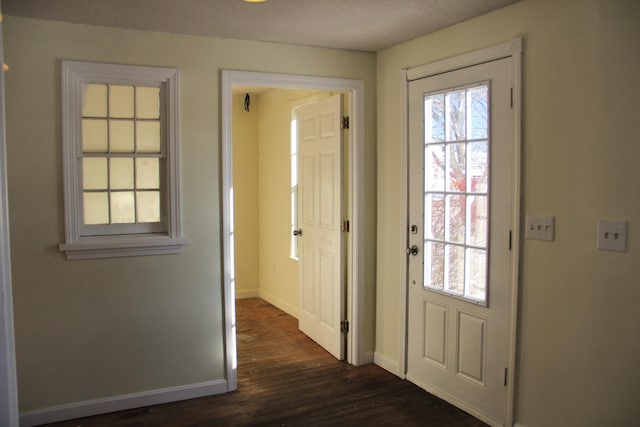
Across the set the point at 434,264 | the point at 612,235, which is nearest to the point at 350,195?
the point at 434,264

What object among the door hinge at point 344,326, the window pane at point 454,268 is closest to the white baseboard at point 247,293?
the door hinge at point 344,326

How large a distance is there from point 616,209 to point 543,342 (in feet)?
2.70

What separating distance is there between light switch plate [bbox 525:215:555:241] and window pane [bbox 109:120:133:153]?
2.50 m

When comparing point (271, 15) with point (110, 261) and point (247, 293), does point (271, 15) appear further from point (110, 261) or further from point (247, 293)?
point (247, 293)

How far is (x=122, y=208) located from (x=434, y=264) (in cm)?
211

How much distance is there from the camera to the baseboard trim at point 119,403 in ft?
10.3

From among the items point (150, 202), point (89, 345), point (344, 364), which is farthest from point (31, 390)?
point (344, 364)

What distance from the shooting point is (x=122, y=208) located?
3398mm

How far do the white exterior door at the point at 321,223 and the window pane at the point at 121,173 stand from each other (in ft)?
5.23

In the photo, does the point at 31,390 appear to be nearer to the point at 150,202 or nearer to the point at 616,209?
the point at 150,202

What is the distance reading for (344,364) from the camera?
414 centimetres

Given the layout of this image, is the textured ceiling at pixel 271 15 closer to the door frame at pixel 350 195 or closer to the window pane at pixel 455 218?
the door frame at pixel 350 195

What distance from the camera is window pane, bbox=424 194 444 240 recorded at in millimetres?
3412

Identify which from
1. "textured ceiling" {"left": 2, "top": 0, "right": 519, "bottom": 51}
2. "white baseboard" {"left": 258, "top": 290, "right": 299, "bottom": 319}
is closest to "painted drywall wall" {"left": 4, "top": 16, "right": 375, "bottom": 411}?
"textured ceiling" {"left": 2, "top": 0, "right": 519, "bottom": 51}
